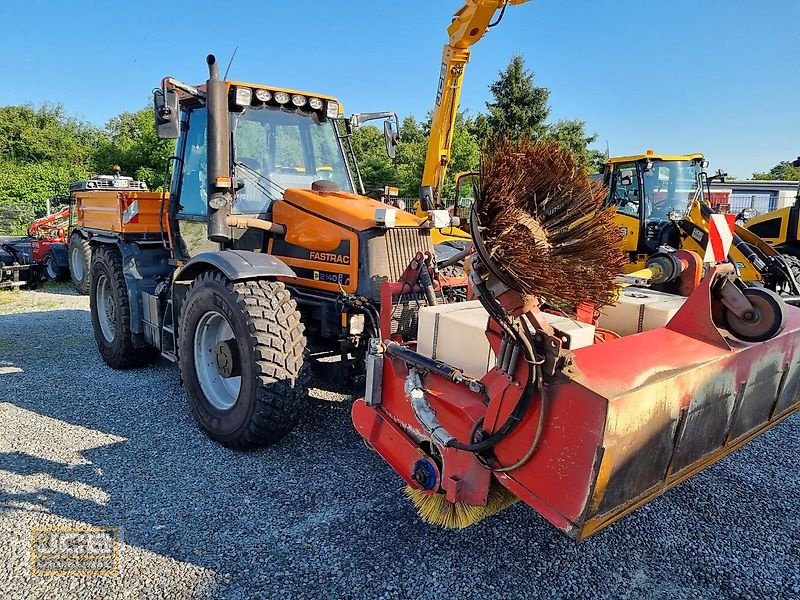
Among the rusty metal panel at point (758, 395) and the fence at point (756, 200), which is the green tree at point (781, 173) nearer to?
the fence at point (756, 200)

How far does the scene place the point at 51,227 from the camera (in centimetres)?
1359

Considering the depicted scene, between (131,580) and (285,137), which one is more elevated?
(285,137)

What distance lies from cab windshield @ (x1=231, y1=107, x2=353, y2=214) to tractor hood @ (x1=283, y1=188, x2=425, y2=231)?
0.20 metres

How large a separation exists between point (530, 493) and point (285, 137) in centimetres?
347

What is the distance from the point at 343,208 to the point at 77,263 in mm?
9586

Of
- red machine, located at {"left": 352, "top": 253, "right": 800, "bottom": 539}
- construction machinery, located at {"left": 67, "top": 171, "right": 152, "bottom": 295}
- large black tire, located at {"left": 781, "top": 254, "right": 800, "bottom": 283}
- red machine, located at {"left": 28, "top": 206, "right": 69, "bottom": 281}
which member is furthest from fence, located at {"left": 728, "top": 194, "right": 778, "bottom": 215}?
red machine, located at {"left": 352, "top": 253, "right": 800, "bottom": 539}

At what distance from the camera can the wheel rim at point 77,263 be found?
1124 cm

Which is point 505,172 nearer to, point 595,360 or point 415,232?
point 595,360

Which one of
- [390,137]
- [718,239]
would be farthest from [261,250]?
[718,239]

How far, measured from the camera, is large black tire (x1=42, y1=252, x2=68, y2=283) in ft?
38.7

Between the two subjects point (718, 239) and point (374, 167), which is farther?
point (374, 167)

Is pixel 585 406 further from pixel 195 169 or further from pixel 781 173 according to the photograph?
pixel 781 173

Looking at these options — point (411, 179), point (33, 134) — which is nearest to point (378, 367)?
point (411, 179)
